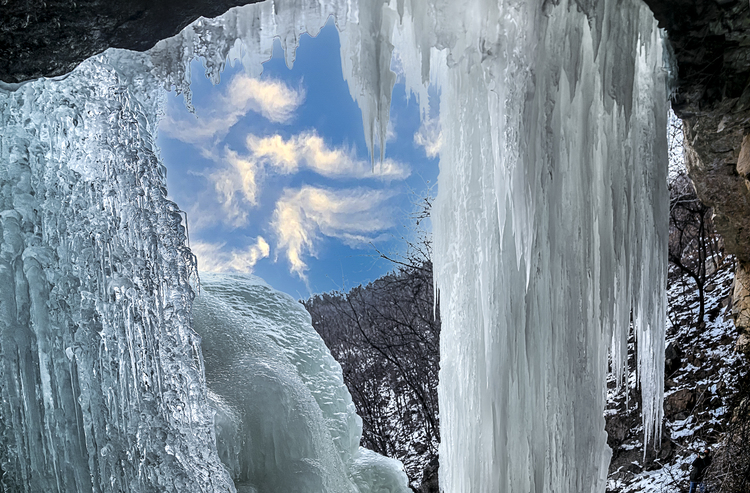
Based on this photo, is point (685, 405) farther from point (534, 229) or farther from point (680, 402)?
point (534, 229)

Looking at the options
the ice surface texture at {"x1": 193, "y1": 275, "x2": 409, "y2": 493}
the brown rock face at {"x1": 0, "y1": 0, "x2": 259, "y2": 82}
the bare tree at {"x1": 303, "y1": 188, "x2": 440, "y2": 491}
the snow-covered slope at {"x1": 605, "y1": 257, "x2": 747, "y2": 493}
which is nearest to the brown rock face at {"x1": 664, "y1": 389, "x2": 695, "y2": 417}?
the snow-covered slope at {"x1": 605, "y1": 257, "x2": 747, "y2": 493}

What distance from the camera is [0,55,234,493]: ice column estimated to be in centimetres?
182

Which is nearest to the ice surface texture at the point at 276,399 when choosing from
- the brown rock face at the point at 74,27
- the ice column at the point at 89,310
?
the ice column at the point at 89,310

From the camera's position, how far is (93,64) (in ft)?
6.75

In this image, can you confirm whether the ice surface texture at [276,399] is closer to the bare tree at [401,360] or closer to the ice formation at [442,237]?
the ice formation at [442,237]

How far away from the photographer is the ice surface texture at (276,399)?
2.88 metres

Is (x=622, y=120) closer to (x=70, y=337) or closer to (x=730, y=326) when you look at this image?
(x=70, y=337)

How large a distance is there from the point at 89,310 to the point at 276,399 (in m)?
1.29

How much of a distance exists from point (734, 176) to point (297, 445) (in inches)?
137

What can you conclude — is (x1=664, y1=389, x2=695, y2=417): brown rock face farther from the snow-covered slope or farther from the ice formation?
the ice formation

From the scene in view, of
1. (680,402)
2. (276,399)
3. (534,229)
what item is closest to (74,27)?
(534,229)

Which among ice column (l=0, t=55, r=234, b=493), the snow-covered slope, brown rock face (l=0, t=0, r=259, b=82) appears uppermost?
brown rock face (l=0, t=0, r=259, b=82)

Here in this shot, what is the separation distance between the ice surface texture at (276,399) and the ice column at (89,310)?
76 cm

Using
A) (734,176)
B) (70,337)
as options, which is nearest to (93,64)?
(70,337)
